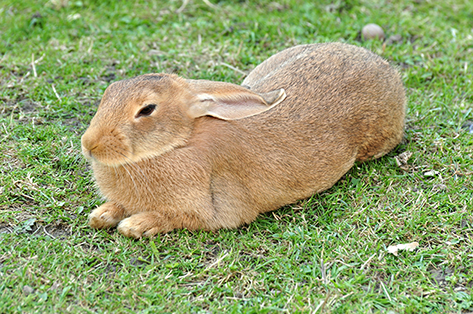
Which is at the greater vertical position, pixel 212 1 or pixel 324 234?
pixel 212 1

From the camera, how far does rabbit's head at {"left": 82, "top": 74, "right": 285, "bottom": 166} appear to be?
3.37m

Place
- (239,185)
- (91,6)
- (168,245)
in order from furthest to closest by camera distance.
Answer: (91,6) < (239,185) < (168,245)

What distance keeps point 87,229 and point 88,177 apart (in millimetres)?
668

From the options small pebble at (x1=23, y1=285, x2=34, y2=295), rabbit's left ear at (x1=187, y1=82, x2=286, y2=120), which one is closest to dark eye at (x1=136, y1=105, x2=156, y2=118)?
rabbit's left ear at (x1=187, y1=82, x2=286, y2=120)

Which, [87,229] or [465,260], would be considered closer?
[465,260]

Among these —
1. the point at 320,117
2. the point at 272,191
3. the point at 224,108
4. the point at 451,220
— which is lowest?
the point at 451,220

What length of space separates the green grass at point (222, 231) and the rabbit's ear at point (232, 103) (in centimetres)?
93

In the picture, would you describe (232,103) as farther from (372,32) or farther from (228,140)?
(372,32)

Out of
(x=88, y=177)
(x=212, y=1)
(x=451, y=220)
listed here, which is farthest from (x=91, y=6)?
(x=451, y=220)

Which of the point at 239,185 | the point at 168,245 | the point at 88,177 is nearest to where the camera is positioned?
the point at 168,245

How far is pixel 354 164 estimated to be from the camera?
4453mm

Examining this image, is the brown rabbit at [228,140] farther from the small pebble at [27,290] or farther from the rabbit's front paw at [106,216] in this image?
the small pebble at [27,290]

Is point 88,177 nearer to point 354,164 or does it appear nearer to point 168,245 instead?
point 168,245

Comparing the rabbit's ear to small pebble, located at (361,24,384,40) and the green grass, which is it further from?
small pebble, located at (361,24,384,40)
